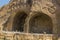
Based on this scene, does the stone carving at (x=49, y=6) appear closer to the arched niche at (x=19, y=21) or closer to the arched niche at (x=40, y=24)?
the arched niche at (x=40, y=24)

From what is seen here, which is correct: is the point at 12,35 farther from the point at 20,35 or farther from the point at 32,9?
the point at 32,9

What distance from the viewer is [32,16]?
28281mm

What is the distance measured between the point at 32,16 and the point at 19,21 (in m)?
3.31

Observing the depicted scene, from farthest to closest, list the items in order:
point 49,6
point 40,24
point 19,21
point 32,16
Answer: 1. point 19,21
2. point 40,24
3. point 32,16
4. point 49,6

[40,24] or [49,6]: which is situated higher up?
[49,6]

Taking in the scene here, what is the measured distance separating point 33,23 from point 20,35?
10379 mm

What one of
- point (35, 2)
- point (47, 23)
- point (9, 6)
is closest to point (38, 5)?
point (35, 2)

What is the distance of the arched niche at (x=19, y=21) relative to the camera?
30245mm

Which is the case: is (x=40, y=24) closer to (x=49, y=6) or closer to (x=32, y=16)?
(x=32, y=16)

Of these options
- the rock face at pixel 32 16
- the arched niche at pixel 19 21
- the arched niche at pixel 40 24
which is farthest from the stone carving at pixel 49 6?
the arched niche at pixel 19 21

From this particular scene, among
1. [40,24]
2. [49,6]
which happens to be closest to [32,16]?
[40,24]

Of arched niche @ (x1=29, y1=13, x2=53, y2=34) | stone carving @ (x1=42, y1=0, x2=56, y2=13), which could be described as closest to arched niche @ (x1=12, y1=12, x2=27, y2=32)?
arched niche @ (x1=29, y1=13, x2=53, y2=34)

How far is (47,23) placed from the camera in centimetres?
2858

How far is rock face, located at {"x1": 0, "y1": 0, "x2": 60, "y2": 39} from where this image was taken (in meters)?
26.8
